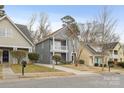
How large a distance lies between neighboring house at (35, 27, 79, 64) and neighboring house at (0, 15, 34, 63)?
8.01 m

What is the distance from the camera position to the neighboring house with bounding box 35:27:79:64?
4234 cm

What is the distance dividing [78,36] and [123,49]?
23.9m

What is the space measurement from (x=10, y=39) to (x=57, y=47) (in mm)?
11796

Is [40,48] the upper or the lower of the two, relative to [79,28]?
lower

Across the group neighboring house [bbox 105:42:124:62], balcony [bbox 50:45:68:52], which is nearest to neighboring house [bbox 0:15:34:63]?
balcony [bbox 50:45:68:52]

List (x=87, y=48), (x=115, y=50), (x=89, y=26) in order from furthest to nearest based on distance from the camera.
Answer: (x=115, y=50) < (x=87, y=48) < (x=89, y=26)

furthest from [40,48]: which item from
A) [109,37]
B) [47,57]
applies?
[109,37]

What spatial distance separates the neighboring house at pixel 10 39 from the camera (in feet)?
107

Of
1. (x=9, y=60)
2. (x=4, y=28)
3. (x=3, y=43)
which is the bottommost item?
(x=9, y=60)

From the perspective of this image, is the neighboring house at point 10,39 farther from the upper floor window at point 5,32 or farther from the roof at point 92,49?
the roof at point 92,49

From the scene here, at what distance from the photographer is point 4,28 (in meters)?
32.7

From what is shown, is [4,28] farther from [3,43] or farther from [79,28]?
[79,28]

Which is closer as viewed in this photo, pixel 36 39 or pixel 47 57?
pixel 47 57

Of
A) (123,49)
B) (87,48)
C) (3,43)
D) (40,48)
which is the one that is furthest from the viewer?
(123,49)
